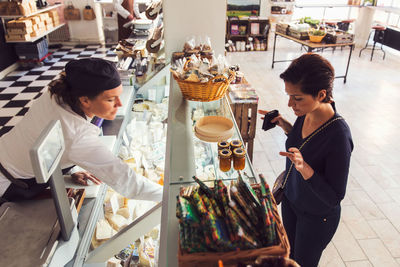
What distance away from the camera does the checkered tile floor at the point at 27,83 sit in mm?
5633

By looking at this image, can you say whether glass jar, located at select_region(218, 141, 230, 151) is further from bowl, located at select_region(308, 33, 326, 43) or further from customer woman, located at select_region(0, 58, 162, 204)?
bowl, located at select_region(308, 33, 326, 43)

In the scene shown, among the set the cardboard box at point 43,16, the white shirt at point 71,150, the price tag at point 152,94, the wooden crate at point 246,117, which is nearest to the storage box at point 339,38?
the wooden crate at point 246,117

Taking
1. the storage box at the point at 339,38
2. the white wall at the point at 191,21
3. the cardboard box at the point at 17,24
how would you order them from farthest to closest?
the cardboard box at the point at 17,24
the storage box at the point at 339,38
the white wall at the point at 191,21

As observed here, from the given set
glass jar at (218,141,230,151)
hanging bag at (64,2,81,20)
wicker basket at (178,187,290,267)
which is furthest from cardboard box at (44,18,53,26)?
wicker basket at (178,187,290,267)

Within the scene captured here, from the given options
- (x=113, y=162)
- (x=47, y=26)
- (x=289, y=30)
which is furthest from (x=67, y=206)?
(x=47, y=26)

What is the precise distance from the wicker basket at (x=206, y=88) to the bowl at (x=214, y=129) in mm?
316

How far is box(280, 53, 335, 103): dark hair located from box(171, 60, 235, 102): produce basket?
0.66m

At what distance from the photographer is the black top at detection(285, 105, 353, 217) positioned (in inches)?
61.9

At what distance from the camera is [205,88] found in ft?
7.21

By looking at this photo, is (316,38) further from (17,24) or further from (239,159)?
(17,24)

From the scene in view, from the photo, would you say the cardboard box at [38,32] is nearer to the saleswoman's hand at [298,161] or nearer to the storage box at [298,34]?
the storage box at [298,34]

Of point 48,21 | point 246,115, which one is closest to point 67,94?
point 246,115

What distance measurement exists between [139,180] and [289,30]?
7686 mm

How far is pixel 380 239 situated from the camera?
3.05 m
